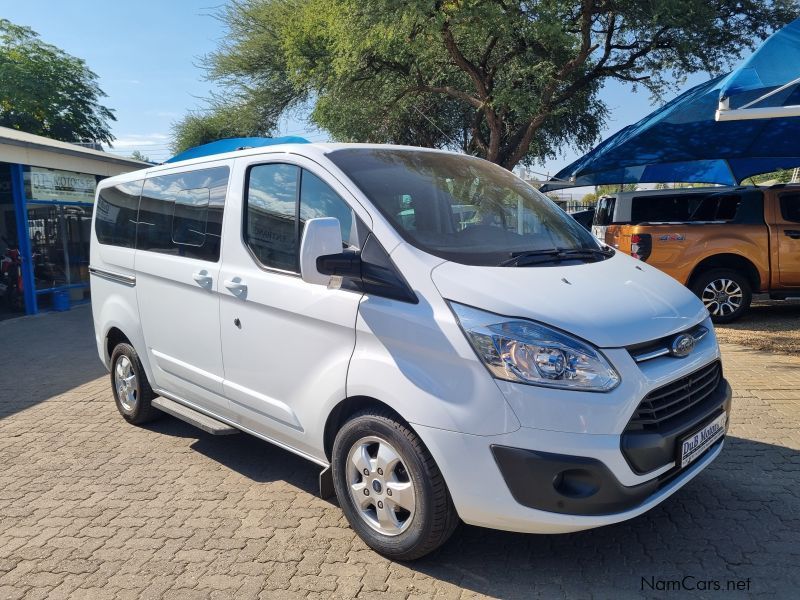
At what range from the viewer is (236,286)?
11.6ft

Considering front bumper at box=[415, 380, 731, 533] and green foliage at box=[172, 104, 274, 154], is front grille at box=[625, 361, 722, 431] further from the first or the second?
green foliage at box=[172, 104, 274, 154]

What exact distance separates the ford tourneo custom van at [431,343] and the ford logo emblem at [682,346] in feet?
0.03

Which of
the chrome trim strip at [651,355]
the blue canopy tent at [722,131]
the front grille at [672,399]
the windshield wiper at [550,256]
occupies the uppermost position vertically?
the blue canopy tent at [722,131]

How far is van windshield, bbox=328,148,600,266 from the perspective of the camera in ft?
10.0

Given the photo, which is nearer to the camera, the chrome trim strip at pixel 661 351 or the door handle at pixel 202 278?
the chrome trim strip at pixel 661 351

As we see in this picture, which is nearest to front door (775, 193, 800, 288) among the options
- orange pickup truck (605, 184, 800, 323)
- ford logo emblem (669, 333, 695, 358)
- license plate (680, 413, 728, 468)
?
orange pickup truck (605, 184, 800, 323)

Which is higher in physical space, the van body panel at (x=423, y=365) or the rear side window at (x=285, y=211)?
the rear side window at (x=285, y=211)

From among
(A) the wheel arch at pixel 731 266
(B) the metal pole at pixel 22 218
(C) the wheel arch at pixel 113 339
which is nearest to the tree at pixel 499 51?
(A) the wheel arch at pixel 731 266

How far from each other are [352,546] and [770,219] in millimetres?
7903

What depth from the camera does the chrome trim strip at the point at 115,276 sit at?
4.62m

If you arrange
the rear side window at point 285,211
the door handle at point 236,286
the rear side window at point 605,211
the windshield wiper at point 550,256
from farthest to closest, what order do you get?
the rear side window at point 605,211
the door handle at point 236,286
the rear side window at point 285,211
the windshield wiper at point 550,256

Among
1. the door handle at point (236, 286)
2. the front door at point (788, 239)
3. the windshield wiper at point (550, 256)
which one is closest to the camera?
the windshield wiper at point (550, 256)

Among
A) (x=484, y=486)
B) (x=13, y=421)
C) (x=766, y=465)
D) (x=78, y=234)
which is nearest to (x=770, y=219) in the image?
(x=766, y=465)

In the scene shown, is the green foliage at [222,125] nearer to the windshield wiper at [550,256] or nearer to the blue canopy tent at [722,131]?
the blue canopy tent at [722,131]
